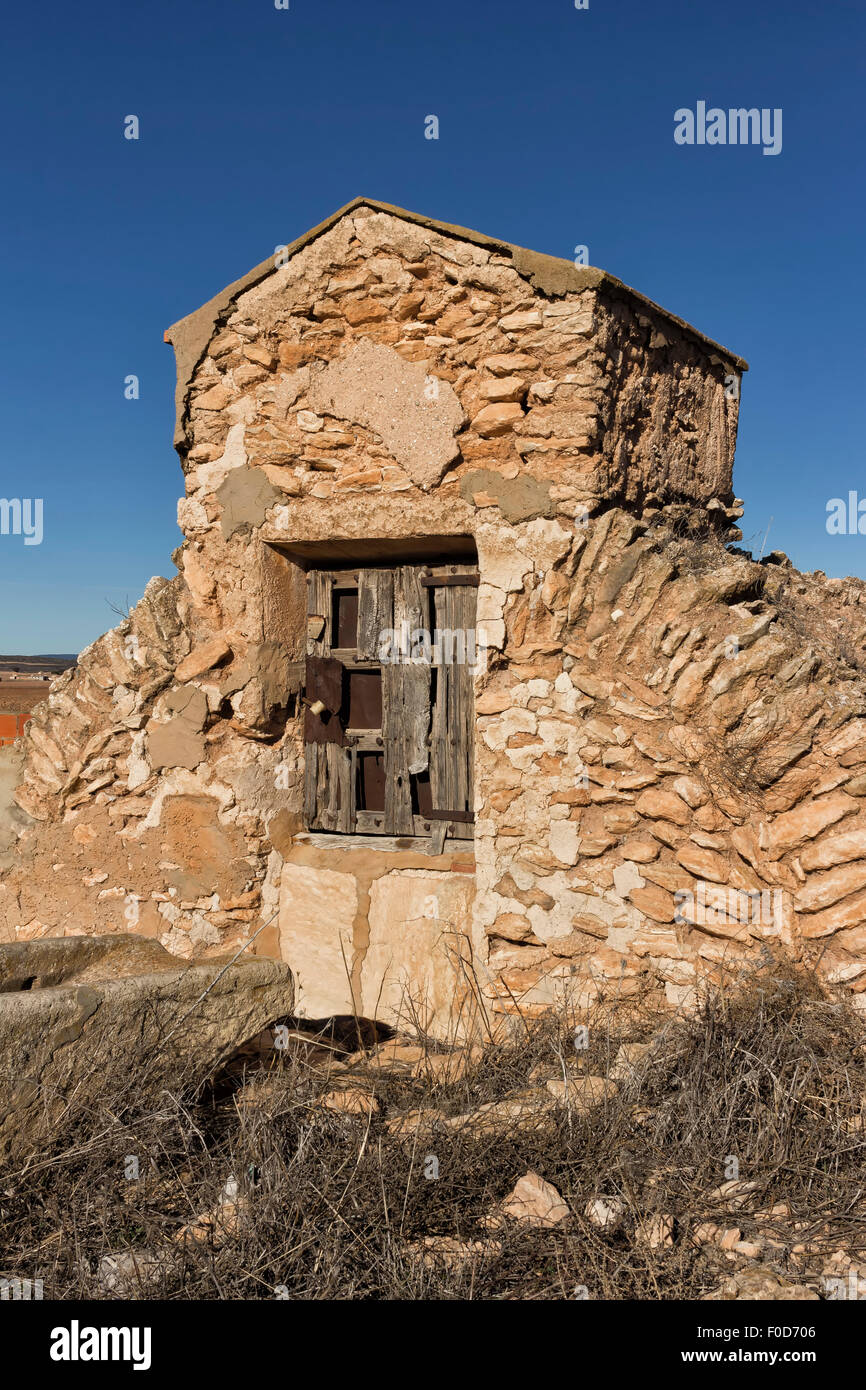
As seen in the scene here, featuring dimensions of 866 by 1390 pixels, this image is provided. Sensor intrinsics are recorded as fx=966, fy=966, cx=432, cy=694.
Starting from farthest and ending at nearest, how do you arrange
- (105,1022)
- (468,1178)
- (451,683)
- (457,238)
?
(451,683), (457,238), (105,1022), (468,1178)

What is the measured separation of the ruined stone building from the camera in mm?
3465

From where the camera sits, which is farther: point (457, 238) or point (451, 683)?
point (451, 683)

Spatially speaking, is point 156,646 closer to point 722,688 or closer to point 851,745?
point 722,688

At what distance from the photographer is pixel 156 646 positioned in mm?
4527

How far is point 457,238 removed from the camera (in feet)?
12.8

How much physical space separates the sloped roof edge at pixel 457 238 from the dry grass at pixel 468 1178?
8.85 feet

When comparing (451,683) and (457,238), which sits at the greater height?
(457,238)

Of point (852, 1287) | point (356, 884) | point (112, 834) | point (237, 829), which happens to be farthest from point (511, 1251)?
point (112, 834)

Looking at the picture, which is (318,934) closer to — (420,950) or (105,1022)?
(420,950)

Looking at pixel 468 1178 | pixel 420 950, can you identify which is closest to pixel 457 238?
pixel 420 950

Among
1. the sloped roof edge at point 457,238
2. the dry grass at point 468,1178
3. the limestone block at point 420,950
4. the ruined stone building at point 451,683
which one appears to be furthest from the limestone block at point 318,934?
the sloped roof edge at point 457,238

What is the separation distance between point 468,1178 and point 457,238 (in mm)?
3391

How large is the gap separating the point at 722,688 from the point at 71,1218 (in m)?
2.54

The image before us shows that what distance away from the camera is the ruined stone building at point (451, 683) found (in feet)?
11.4
